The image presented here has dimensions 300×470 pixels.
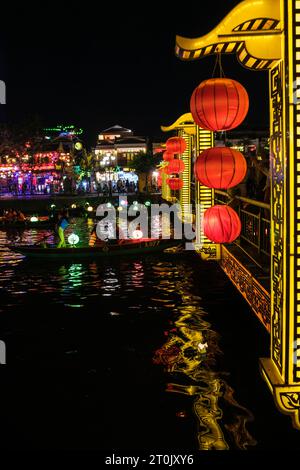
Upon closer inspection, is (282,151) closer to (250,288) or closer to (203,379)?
(203,379)

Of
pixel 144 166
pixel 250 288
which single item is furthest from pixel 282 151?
pixel 144 166

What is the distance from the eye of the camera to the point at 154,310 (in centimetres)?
1072

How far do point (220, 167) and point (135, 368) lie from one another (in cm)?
357

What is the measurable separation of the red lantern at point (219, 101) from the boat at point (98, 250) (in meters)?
9.25

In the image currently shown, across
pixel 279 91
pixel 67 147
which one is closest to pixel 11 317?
pixel 279 91

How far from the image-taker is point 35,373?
7.45 m

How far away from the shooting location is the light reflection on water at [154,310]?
597 cm

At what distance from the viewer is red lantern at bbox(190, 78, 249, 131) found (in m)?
8.38

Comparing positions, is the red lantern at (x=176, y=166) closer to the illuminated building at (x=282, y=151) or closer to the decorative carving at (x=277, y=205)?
the illuminated building at (x=282, y=151)

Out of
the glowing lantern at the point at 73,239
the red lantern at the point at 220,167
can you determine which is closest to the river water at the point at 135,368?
the red lantern at the point at 220,167

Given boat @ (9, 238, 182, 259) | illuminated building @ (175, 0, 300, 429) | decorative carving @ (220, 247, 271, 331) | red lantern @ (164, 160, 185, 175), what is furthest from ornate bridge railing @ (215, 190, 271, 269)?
red lantern @ (164, 160, 185, 175)

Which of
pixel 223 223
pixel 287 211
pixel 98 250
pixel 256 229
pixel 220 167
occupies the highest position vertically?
pixel 220 167
